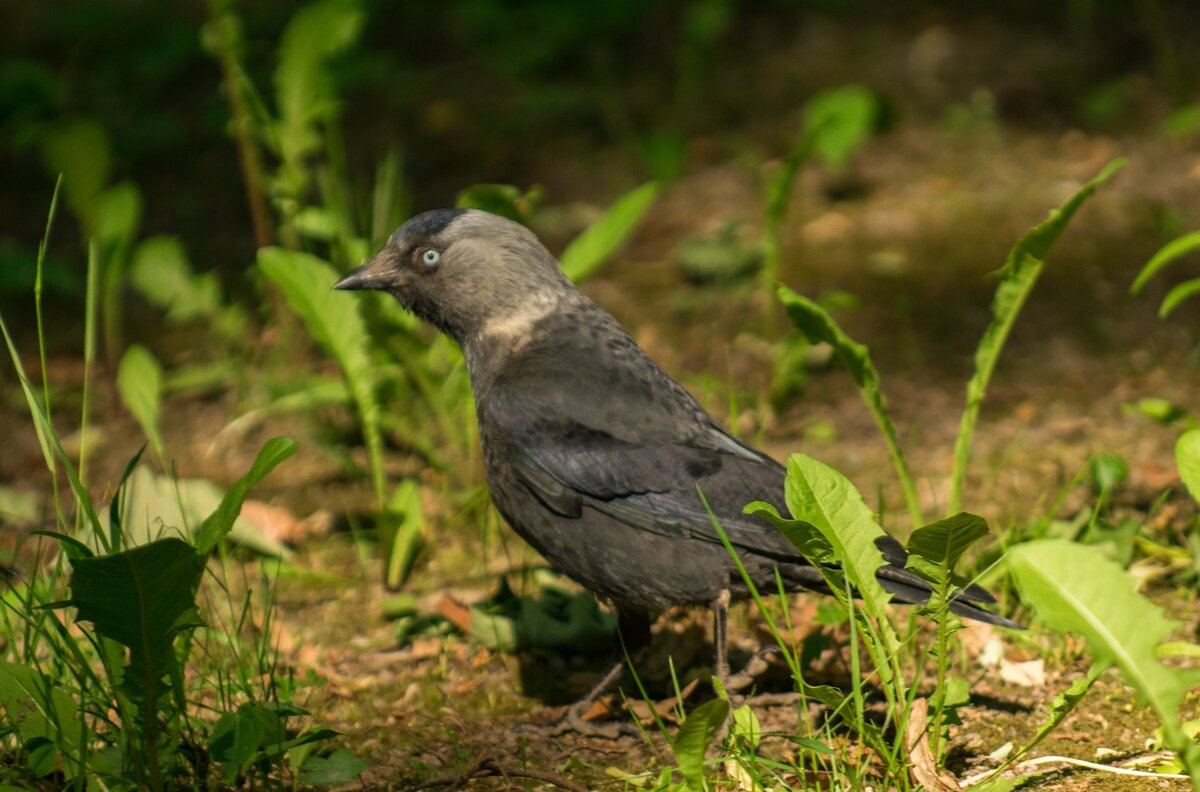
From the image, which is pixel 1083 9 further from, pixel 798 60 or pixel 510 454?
pixel 510 454

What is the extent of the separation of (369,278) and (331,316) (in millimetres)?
239

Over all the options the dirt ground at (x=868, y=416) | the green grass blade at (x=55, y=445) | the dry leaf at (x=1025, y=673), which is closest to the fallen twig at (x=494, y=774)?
the dirt ground at (x=868, y=416)

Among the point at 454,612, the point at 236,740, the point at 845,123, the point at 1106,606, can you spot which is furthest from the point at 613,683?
the point at 845,123

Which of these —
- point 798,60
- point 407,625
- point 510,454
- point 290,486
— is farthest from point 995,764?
point 798,60

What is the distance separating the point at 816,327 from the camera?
11.3ft

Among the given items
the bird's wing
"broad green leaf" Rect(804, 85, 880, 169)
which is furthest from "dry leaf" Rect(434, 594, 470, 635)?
"broad green leaf" Rect(804, 85, 880, 169)

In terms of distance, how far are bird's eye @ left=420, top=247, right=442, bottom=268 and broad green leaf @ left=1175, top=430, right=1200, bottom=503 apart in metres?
2.04

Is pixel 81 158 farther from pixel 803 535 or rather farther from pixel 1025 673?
pixel 1025 673

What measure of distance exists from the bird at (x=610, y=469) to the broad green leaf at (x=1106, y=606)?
80 centimetres

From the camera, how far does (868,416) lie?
5.04 meters

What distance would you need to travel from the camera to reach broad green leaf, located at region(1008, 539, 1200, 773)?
7.32 feet

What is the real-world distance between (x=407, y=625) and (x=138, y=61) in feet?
18.2

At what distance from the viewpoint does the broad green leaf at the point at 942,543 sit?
2500 mm

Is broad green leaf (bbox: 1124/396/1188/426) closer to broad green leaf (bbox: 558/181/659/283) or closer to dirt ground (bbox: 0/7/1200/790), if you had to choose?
dirt ground (bbox: 0/7/1200/790)
